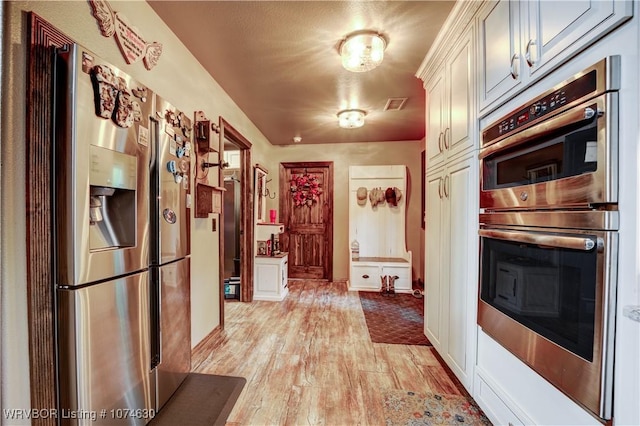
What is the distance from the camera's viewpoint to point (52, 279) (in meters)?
0.97

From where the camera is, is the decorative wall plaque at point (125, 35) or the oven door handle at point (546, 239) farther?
the decorative wall plaque at point (125, 35)

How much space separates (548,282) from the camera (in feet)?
3.25

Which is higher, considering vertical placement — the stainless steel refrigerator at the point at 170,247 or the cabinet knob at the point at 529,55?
the cabinet knob at the point at 529,55

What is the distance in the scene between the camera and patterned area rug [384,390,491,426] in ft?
4.66

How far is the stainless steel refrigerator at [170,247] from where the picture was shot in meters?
1.39

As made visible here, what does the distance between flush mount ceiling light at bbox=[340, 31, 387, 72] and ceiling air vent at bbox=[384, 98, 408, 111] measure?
3.31 feet

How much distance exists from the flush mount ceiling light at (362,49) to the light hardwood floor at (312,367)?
89.0 inches

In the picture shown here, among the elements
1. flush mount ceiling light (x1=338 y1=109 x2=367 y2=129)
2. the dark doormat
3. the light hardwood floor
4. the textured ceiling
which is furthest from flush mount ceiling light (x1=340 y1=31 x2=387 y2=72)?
the dark doormat

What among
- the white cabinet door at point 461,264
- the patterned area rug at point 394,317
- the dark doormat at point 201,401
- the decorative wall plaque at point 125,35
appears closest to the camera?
the decorative wall plaque at point 125,35

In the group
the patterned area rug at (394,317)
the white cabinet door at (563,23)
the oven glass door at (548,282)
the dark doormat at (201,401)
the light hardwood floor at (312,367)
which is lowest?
the patterned area rug at (394,317)

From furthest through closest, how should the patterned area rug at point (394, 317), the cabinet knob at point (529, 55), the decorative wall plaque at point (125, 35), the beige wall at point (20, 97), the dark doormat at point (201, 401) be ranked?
the patterned area rug at point (394, 317)
the dark doormat at point (201, 401)
the decorative wall plaque at point (125, 35)
the cabinet knob at point (529, 55)
the beige wall at point (20, 97)

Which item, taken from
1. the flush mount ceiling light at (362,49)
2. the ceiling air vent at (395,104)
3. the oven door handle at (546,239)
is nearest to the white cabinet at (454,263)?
the oven door handle at (546,239)

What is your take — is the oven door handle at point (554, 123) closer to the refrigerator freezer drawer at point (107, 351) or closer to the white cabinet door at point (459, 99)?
the white cabinet door at point (459, 99)

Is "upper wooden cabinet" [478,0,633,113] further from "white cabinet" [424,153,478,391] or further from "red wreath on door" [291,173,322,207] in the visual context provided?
"red wreath on door" [291,173,322,207]
